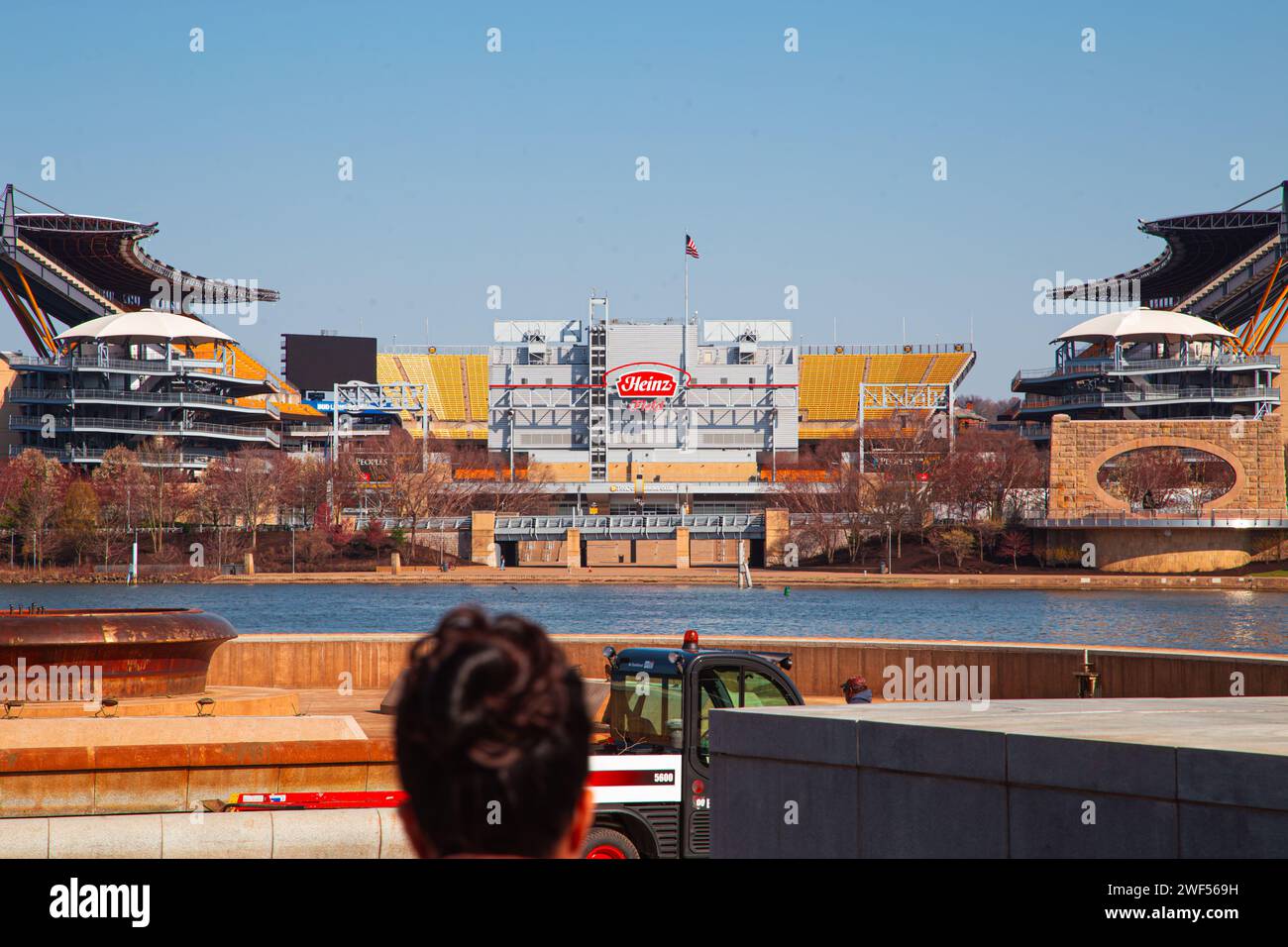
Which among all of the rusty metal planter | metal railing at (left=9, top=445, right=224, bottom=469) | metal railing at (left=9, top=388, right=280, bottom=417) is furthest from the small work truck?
metal railing at (left=9, top=388, right=280, bottom=417)

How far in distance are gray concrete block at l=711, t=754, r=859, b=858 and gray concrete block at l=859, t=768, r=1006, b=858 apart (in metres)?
0.13

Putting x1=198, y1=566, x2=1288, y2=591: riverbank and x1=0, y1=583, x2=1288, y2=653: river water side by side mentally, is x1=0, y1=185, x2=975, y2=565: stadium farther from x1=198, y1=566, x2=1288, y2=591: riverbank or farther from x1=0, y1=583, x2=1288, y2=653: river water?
x1=0, y1=583, x2=1288, y2=653: river water

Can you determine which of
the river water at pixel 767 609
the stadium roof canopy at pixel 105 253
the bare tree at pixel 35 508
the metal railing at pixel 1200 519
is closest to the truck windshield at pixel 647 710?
the river water at pixel 767 609

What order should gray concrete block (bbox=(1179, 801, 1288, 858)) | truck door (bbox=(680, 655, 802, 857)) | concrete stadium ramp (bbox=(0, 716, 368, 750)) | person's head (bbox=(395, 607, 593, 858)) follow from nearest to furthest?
person's head (bbox=(395, 607, 593, 858)) < gray concrete block (bbox=(1179, 801, 1288, 858)) < truck door (bbox=(680, 655, 802, 857)) < concrete stadium ramp (bbox=(0, 716, 368, 750))

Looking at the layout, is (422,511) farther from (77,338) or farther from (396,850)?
(396,850)

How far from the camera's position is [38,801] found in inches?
508

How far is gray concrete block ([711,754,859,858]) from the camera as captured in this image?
8.25 meters

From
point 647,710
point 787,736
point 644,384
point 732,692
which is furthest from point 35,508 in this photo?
point 787,736

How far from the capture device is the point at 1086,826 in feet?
23.4

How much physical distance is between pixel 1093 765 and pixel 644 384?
122m

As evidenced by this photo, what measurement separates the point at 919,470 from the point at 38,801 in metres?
100

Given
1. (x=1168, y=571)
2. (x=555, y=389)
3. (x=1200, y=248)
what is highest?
(x=1200, y=248)
